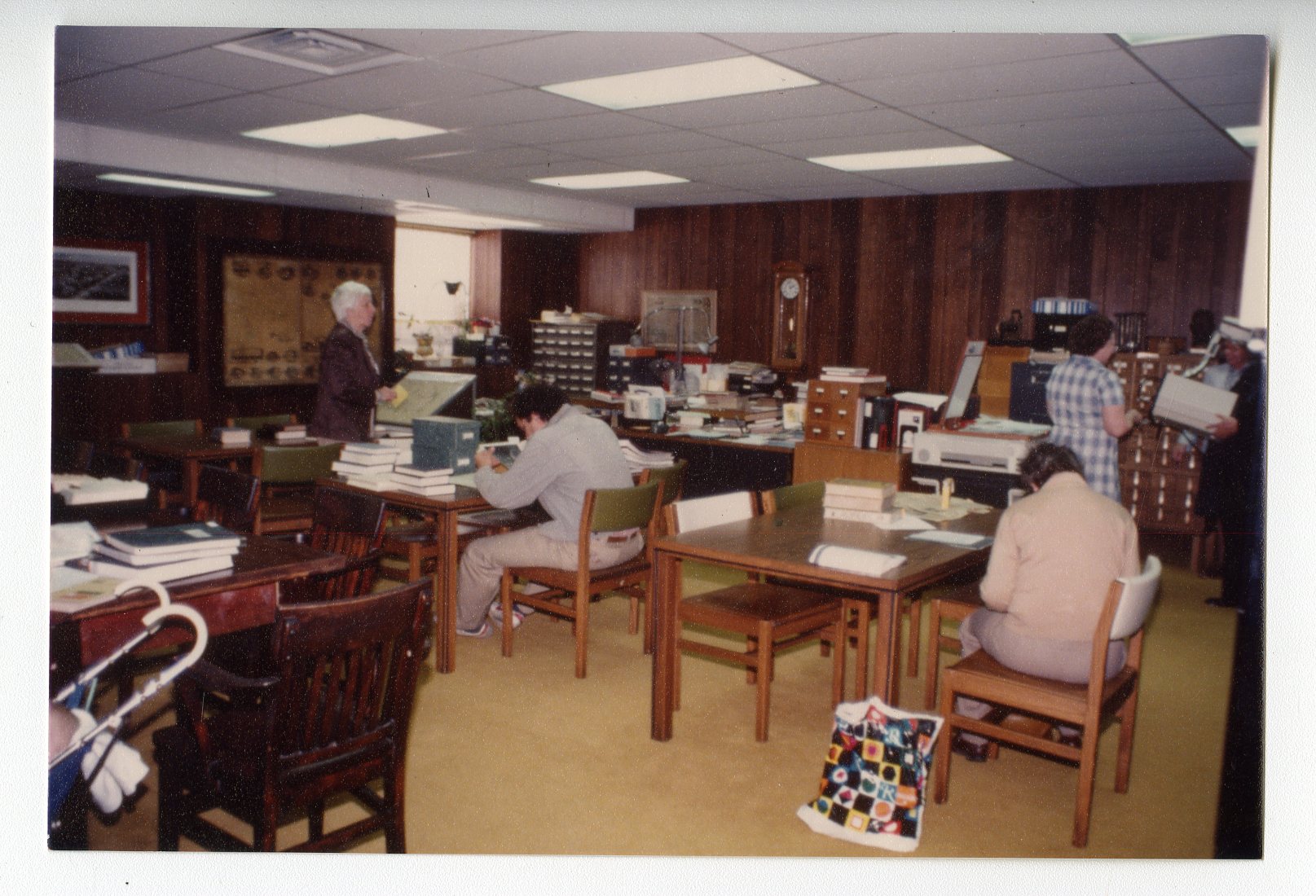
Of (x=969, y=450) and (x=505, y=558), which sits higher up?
(x=969, y=450)

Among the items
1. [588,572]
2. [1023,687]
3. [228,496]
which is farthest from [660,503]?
[1023,687]

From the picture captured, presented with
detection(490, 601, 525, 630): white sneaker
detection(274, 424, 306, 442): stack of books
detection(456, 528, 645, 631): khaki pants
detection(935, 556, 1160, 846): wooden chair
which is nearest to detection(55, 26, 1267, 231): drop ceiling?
detection(935, 556, 1160, 846): wooden chair

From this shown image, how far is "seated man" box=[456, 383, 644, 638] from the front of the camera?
3.85 metres

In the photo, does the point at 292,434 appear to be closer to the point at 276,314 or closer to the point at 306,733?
the point at 276,314

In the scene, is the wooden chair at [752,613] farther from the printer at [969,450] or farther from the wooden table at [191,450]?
the wooden table at [191,450]

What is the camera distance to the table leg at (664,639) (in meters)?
3.18

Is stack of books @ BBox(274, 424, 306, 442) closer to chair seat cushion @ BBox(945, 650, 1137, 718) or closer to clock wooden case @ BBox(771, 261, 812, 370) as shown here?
chair seat cushion @ BBox(945, 650, 1137, 718)

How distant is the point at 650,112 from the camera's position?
506 centimetres

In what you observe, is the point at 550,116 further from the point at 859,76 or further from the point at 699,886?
the point at 699,886

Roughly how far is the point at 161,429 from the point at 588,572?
301 centimetres

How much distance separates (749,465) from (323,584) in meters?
3.26

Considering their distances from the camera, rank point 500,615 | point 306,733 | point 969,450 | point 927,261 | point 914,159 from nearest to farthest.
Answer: point 306,733 → point 500,615 → point 969,450 → point 914,159 → point 927,261

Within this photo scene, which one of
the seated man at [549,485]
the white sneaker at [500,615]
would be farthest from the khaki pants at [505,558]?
the white sneaker at [500,615]

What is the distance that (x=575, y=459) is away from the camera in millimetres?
3863
